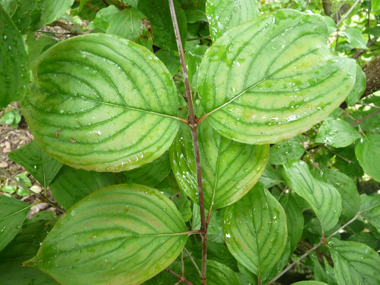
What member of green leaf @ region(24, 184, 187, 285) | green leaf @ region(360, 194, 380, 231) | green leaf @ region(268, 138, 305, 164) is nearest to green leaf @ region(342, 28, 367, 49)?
green leaf @ region(268, 138, 305, 164)

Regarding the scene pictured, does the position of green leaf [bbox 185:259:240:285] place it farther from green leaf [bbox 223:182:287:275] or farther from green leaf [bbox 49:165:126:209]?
green leaf [bbox 49:165:126:209]

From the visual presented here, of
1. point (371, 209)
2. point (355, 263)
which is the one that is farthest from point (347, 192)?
point (355, 263)

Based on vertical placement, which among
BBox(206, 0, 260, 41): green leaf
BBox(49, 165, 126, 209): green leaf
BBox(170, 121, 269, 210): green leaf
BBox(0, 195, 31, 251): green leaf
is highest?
BBox(206, 0, 260, 41): green leaf

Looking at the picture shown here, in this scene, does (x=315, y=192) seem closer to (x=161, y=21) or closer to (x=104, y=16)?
(x=161, y=21)

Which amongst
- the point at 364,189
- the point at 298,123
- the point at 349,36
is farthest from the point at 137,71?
the point at 364,189

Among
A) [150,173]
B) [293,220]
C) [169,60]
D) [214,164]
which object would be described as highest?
[169,60]

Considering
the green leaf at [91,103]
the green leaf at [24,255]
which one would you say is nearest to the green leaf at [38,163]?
the green leaf at [24,255]

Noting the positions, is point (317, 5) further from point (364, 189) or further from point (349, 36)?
point (364, 189)
